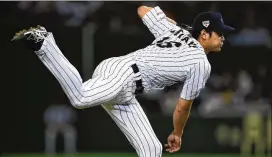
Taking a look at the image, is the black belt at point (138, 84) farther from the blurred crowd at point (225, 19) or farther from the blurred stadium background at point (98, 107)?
the blurred crowd at point (225, 19)

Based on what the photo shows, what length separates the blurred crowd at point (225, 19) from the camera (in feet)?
A: 49.5

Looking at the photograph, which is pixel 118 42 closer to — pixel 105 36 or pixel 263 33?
pixel 105 36

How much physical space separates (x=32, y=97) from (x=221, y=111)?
9.67ft

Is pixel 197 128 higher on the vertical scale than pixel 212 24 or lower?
lower

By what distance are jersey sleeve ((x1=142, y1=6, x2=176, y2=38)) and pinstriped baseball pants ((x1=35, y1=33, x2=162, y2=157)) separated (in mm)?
358

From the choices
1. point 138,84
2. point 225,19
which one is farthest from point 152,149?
point 225,19

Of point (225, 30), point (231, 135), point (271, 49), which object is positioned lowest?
point (231, 135)

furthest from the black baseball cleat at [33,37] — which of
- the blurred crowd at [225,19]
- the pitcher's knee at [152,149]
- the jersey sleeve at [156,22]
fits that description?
the blurred crowd at [225,19]

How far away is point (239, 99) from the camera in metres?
15.4

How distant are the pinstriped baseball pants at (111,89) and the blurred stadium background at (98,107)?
22.1 feet

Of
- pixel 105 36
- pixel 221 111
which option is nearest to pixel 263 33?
pixel 221 111

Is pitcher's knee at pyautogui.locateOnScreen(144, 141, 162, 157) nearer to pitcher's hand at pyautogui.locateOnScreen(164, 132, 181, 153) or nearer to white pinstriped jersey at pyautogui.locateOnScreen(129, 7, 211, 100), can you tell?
pitcher's hand at pyautogui.locateOnScreen(164, 132, 181, 153)

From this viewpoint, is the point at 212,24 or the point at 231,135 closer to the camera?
the point at 212,24

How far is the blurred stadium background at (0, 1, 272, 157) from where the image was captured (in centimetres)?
1485
